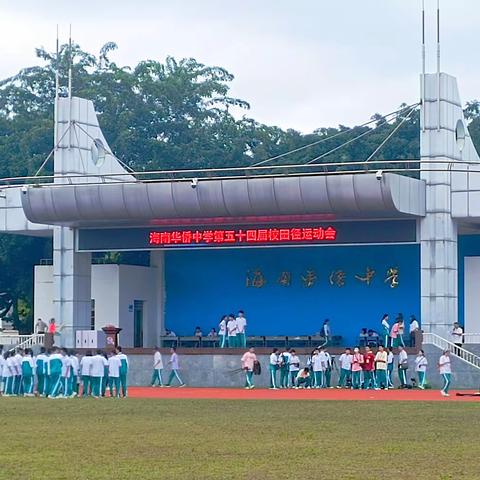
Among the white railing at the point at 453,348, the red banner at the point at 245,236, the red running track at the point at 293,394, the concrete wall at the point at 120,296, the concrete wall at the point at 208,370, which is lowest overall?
the red running track at the point at 293,394

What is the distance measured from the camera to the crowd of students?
41.2 metres

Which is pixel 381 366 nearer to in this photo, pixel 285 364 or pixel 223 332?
pixel 285 364

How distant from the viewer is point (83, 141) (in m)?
49.8

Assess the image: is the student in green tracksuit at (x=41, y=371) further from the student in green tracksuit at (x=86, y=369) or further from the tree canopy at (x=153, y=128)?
the tree canopy at (x=153, y=128)

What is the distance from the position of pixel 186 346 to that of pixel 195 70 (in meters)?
23.1

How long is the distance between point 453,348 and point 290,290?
9386 mm

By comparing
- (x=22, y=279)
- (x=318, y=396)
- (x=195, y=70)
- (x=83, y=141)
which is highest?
(x=195, y=70)

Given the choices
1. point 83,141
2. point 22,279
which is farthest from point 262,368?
point 22,279

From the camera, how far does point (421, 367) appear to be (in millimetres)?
41156

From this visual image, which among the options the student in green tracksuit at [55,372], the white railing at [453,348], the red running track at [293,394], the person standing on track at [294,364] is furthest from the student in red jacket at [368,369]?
the student in green tracksuit at [55,372]

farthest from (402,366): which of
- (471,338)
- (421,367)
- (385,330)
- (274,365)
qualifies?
(385,330)

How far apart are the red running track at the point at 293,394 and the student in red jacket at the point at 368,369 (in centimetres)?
103

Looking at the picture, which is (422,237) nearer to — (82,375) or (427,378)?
(427,378)

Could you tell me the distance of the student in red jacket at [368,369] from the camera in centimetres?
4125
